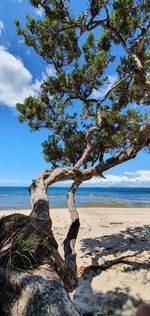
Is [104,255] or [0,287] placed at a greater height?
[0,287]

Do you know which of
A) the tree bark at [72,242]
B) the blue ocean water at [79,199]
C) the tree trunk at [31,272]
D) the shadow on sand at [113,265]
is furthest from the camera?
the blue ocean water at [79,199]

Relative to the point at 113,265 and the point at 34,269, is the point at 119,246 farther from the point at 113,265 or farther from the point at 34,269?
the point at 34,269

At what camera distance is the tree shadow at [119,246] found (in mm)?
7793

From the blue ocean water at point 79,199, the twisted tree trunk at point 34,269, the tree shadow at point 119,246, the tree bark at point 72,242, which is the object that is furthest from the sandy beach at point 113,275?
the blue ocean water at point 79,199

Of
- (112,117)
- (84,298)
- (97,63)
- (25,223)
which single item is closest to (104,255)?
(84,298)

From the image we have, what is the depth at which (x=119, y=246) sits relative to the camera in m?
9.16

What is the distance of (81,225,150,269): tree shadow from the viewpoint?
7793 millimetres

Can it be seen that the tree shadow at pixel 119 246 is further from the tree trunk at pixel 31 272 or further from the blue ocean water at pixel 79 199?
the blue ocean water at pixel 79 199

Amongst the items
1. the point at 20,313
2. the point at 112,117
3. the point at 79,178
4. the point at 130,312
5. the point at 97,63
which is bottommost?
the point at 130,312

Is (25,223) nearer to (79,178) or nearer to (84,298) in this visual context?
(84,298)

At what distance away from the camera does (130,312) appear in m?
4.80

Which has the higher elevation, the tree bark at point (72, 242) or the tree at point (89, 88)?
the tree at point (89, 88)

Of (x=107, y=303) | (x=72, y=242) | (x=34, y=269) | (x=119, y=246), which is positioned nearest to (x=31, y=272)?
(x=34, y=269)

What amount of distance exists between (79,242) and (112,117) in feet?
16.1
